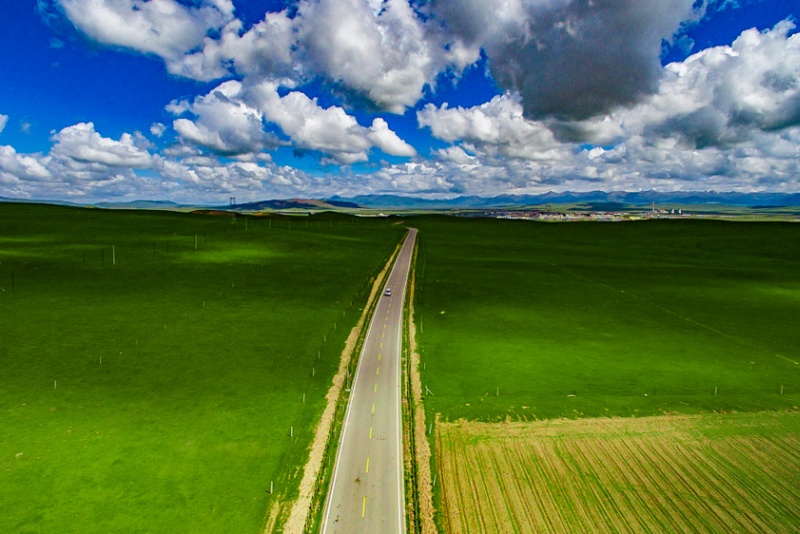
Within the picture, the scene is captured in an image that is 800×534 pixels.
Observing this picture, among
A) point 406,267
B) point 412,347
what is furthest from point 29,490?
point 406,267

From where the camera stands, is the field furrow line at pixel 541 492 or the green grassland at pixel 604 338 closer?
the field furrow line at pixel 541 492

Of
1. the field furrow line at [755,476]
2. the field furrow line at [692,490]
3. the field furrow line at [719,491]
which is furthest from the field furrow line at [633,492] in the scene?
the field furrow line at [755,476]

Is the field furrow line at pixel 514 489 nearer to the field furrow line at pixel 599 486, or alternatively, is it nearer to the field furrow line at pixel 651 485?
the field furrow line at pixel 599 486

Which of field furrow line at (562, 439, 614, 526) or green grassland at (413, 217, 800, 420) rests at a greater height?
green grassland at (413, 217, 800, 420)

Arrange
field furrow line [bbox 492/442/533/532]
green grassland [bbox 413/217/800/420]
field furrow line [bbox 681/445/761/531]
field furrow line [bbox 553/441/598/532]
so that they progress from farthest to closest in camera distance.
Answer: green grassland [bbox 413/217/800/420] → field furrow line [bbox 681/445/761/531] → field furrow line [bbox 553/441/598/532] → field furrow line [bbox 492/442/533/532]

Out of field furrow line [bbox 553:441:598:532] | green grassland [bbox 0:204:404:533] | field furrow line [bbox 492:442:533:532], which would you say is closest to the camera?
field furrow line [bbox 492:442:533:532]

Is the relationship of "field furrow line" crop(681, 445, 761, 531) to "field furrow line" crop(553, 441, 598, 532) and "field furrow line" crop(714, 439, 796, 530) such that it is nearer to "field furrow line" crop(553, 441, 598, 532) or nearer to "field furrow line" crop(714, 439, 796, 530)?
"field furrow line" crop(714, 439, 796, 530)

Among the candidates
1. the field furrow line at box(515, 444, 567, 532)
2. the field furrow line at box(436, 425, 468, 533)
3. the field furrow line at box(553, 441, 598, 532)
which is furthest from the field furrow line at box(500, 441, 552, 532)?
the field furrow line at box(436, 425, 468, 533)
